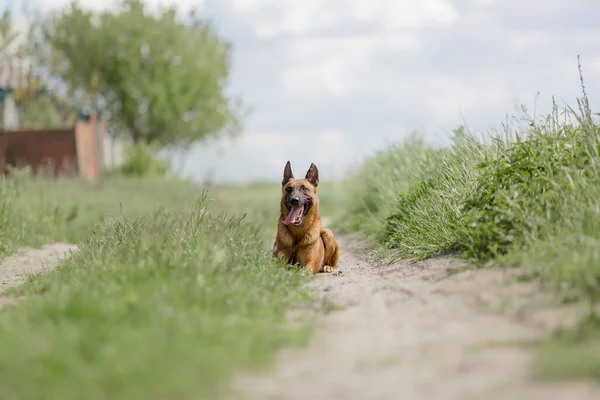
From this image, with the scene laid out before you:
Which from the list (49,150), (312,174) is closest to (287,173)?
(312,174)

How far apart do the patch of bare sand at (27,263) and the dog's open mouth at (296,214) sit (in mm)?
2589

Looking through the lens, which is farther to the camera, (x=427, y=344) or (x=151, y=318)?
(x=151, y=318)

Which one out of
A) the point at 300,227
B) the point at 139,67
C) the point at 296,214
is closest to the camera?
the point at 296,214

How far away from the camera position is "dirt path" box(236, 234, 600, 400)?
393cm

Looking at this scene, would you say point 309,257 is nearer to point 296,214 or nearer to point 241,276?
point 296,214

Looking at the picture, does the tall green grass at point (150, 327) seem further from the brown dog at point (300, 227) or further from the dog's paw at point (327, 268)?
the dog's paw at point (327, 268)

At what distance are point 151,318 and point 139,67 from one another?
29220 mm

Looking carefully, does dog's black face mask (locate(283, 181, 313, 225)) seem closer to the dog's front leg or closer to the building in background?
the dog's front leg

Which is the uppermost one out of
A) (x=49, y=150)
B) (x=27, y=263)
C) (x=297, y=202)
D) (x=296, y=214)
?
(x=49, y=150)

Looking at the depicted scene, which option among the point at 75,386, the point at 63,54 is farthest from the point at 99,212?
the point at 63,54

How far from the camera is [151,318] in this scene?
4.76 metres

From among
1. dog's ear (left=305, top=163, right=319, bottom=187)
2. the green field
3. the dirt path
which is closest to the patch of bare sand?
the green field

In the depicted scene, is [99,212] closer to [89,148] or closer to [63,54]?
[89,148]

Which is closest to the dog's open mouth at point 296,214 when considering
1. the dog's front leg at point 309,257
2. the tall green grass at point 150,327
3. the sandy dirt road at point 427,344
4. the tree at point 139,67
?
the dog's front leg at point 309,257
